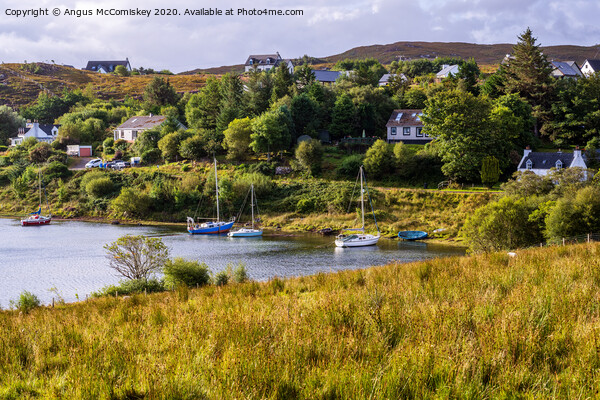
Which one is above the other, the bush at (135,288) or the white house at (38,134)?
the white house at (38,134)

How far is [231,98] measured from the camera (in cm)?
7244

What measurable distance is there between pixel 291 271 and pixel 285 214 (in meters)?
22.8

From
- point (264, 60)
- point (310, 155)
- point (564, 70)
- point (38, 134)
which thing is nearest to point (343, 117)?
point (310, 155)

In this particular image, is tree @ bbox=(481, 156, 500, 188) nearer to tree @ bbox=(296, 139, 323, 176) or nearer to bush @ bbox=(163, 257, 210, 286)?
tree @ bbox=(296, 139, 323, 176)

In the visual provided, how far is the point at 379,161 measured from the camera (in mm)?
54500

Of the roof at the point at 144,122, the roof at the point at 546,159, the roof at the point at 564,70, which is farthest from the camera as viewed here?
the roof at the point at 564,70

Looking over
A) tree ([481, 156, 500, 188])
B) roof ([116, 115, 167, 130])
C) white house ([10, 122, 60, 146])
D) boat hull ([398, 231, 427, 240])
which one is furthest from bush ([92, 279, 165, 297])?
white house ([10, 122, 60, 146])

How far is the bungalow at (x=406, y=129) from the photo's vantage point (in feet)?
208

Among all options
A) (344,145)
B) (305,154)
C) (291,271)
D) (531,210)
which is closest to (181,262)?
(291,271)

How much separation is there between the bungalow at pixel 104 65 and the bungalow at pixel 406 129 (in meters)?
137

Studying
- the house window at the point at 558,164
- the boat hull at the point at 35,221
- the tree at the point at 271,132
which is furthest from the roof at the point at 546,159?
the boat hull at the point at 35,221

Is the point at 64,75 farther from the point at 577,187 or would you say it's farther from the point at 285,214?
the point at 577,187

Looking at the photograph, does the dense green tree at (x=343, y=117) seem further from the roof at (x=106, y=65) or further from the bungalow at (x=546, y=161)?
the roof at (x=106, y=65)

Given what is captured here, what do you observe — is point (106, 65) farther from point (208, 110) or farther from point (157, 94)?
point (208, 110)
